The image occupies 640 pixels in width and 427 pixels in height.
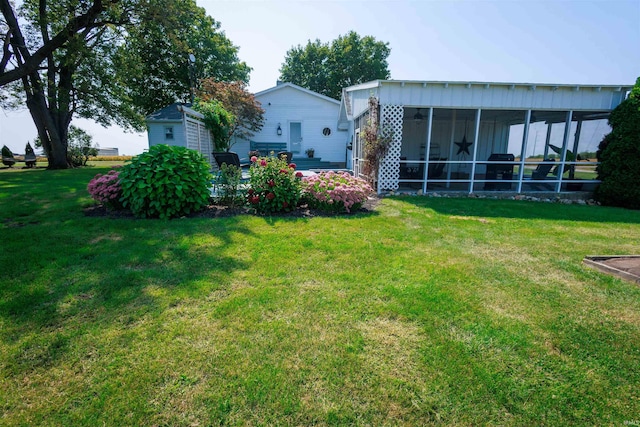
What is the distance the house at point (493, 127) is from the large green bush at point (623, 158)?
563mm

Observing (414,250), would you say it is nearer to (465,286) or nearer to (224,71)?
(465,286)

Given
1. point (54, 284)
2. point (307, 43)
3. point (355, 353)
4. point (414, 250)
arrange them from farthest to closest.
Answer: point (307, 43), point (414, 250), point (54, 284), point (355, 353)

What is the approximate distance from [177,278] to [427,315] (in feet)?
8.09

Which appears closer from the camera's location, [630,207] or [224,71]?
[630,207]

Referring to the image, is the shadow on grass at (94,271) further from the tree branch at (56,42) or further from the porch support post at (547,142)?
the porch support post at (547,142)

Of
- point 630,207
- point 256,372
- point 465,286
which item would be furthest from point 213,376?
point 630,207

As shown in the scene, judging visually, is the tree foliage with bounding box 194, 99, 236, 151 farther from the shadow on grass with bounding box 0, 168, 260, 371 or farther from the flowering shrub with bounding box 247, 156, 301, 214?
the shadow on grass with bounding box 0, 168, 260, 371

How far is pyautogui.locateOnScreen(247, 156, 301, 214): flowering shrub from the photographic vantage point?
572cm

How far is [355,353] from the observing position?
80.1 inches

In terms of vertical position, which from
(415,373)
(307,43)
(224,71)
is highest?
(307,43)

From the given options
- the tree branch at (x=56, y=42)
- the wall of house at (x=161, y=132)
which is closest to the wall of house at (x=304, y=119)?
the wall of house at (x=161, y=132)

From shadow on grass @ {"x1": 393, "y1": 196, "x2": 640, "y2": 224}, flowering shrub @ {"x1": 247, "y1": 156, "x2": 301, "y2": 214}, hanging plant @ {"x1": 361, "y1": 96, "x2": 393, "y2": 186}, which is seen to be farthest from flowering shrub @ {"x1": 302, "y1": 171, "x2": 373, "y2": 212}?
hanging plant @ {"x1": 361, "y1": 96, "x2": 393, "y2": 186}

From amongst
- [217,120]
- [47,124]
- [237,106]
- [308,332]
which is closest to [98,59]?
[47,124]

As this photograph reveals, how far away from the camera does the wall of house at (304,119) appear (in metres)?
17.0
